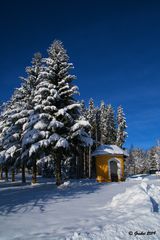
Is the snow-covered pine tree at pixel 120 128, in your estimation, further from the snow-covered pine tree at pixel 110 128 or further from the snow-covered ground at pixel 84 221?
the snow-covered ground at pixel 84 221

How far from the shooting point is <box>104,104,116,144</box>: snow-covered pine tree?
5212 centimetres

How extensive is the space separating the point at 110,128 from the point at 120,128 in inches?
83.8

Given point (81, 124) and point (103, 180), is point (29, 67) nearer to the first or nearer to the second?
point (81, 124)

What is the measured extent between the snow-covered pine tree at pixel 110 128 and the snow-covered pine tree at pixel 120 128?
59.4 inches

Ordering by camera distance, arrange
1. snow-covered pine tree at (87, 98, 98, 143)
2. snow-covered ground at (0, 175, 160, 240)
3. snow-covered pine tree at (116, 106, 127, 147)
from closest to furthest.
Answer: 1. snow-covered ground at (0, 175, 160, 240)
2. snow-covered pine tree at (87, 98, 98, 143)
3. snow-covered pine tree at (116, 106, 127, 147)

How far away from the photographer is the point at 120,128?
172ft

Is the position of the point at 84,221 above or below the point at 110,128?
below

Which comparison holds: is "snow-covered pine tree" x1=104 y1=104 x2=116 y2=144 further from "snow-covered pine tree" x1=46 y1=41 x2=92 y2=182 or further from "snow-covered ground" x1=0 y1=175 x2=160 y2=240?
"snow-covered ground" x1=0 y1=175 x2=160 y2=240

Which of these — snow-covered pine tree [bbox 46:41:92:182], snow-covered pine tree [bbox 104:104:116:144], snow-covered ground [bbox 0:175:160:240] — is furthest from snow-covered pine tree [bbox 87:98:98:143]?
snow-covered ground [bbox 0:175:160:240]

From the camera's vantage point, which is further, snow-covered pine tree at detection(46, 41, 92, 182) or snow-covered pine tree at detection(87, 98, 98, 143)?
snow-covered pine tree at detection(87, 98, 98, 143)

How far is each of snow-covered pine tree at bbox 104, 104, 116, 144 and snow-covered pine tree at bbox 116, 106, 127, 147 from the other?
1.51 metres

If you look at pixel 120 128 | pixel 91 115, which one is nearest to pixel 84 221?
pixel 91 115

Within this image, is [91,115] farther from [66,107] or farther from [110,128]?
[66,107]

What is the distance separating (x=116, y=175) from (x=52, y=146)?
10211 mm
